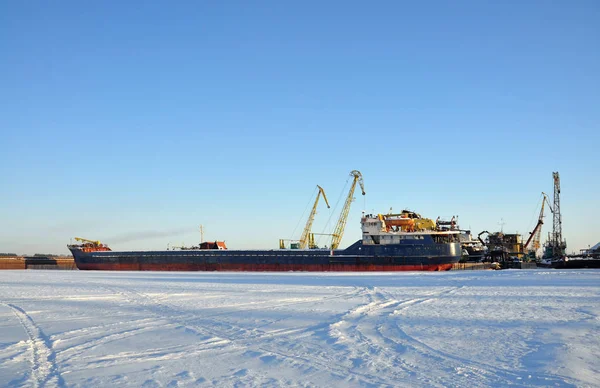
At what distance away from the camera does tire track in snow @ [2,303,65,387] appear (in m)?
7.53

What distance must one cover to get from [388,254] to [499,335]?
148 feet

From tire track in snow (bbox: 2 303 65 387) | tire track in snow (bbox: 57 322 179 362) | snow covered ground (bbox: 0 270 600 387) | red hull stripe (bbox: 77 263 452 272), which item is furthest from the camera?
red hull stripe (bbox: 77 263 452 272)

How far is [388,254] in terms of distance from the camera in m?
55.9

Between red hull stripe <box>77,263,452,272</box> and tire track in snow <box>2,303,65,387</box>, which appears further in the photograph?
red hull stripe <box>77,263,452,272</box>

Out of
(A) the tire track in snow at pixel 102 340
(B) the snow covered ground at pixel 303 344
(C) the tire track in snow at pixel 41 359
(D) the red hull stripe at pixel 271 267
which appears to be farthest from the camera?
(D) the red hull stripe at pixel 271 267

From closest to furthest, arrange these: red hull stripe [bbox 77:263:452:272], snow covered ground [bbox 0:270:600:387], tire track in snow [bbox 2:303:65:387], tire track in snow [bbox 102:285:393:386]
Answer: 1. tire track in snow [bbox 2:303:65:387]
2. snow covered ground [bbox 0:270:600:387]
3. tire track in snow [bbox 102:285:393:386]
4. red hull stripe [bbox 77:263:452:272]

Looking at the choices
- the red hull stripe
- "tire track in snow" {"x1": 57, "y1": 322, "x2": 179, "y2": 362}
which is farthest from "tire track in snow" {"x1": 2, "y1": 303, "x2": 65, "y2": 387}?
the red hull stripe

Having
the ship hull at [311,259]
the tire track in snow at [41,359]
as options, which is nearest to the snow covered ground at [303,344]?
the tire track in snow at [41,359]

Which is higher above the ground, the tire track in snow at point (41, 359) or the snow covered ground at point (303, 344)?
the tire track in snow at point (41, 359)

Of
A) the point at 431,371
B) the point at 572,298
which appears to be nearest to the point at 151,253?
the point at 572,298

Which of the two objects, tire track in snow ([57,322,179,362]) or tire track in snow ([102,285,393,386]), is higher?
tire track in snow ([57,322,179,362])

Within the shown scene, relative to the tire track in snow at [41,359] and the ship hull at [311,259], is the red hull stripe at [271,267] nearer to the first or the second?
the ship hull at [311,259]

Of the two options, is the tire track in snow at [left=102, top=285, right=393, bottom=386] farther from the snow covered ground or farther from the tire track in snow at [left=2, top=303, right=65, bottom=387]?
the tire track in snow at [left=2, top=303, right=65, bottom=387]

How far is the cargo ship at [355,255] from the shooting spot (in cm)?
5516
